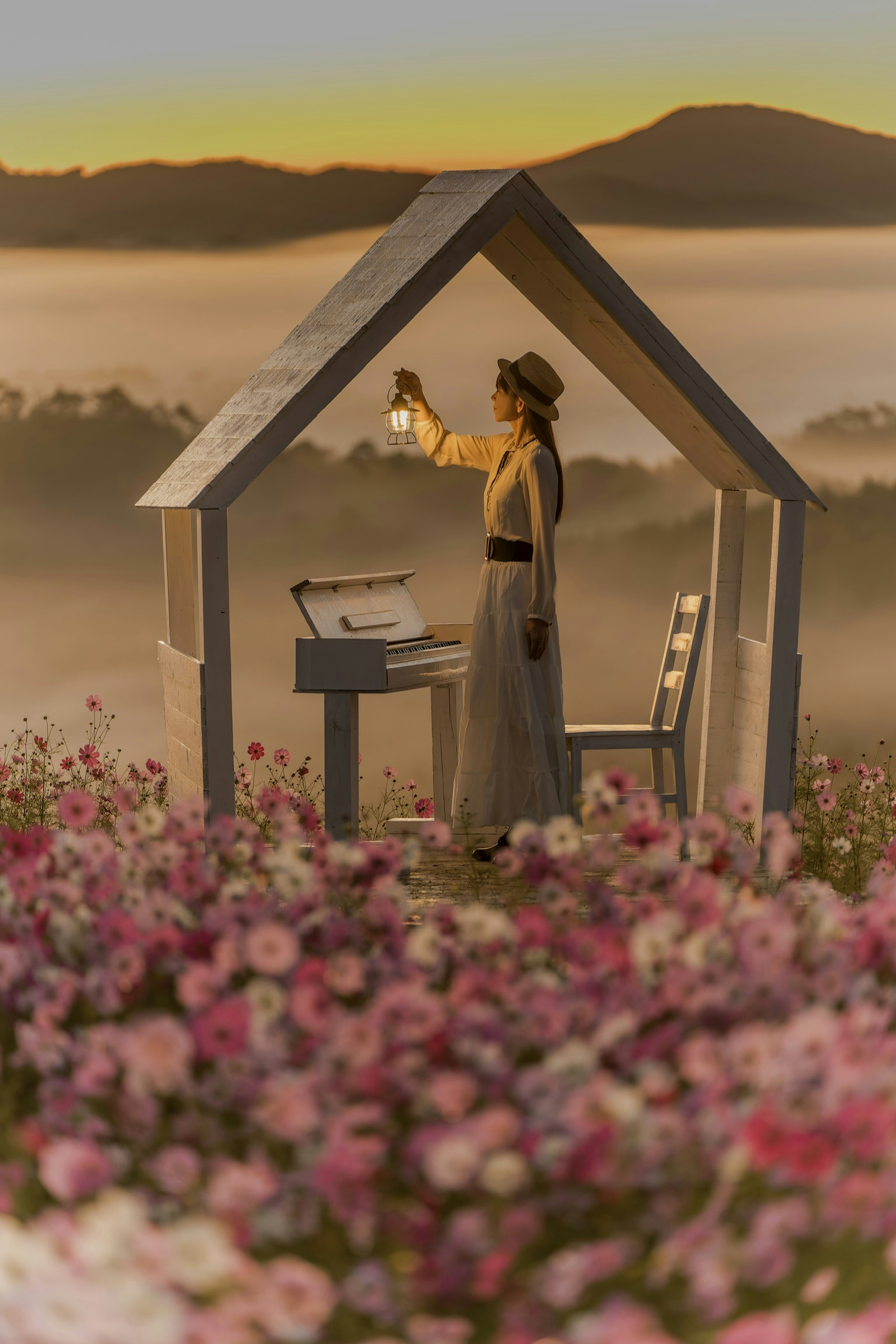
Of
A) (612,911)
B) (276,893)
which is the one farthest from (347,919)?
(612,911)

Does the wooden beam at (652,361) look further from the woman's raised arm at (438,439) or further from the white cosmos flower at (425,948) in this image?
the white cosmos flower at (425,948)

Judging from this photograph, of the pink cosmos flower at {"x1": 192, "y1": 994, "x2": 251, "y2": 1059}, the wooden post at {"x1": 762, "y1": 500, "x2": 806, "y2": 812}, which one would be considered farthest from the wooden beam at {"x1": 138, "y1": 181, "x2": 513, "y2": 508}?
the pink cosmos flower at {"x1": 192, "y1": 994, "x2": 251, "y2": 1059}

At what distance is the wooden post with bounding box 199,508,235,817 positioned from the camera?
4.70 metres

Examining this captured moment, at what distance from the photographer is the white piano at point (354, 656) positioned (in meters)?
5.27

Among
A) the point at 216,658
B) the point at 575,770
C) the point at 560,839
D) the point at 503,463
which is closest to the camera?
the point at 560,839

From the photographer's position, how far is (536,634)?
17.3 ft

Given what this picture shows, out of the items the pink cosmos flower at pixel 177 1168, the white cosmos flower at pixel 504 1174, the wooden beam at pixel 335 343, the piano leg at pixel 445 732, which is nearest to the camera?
the white cosmos flower at pixel 504 1174

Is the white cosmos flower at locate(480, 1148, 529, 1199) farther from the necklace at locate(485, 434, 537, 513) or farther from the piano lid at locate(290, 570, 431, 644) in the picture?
the necklace at locate(485, 434, 537, 513)

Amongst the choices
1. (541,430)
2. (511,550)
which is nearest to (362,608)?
(511,550)

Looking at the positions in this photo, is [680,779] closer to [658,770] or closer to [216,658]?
[658,770]

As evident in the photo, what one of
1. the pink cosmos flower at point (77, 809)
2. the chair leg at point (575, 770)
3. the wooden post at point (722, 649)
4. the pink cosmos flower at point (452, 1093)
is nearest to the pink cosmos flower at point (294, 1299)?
the pink cosmos flower at point (452, 1093)

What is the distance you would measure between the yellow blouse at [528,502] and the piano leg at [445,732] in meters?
1.14

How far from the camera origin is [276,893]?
2514mm

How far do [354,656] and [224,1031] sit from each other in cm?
335
